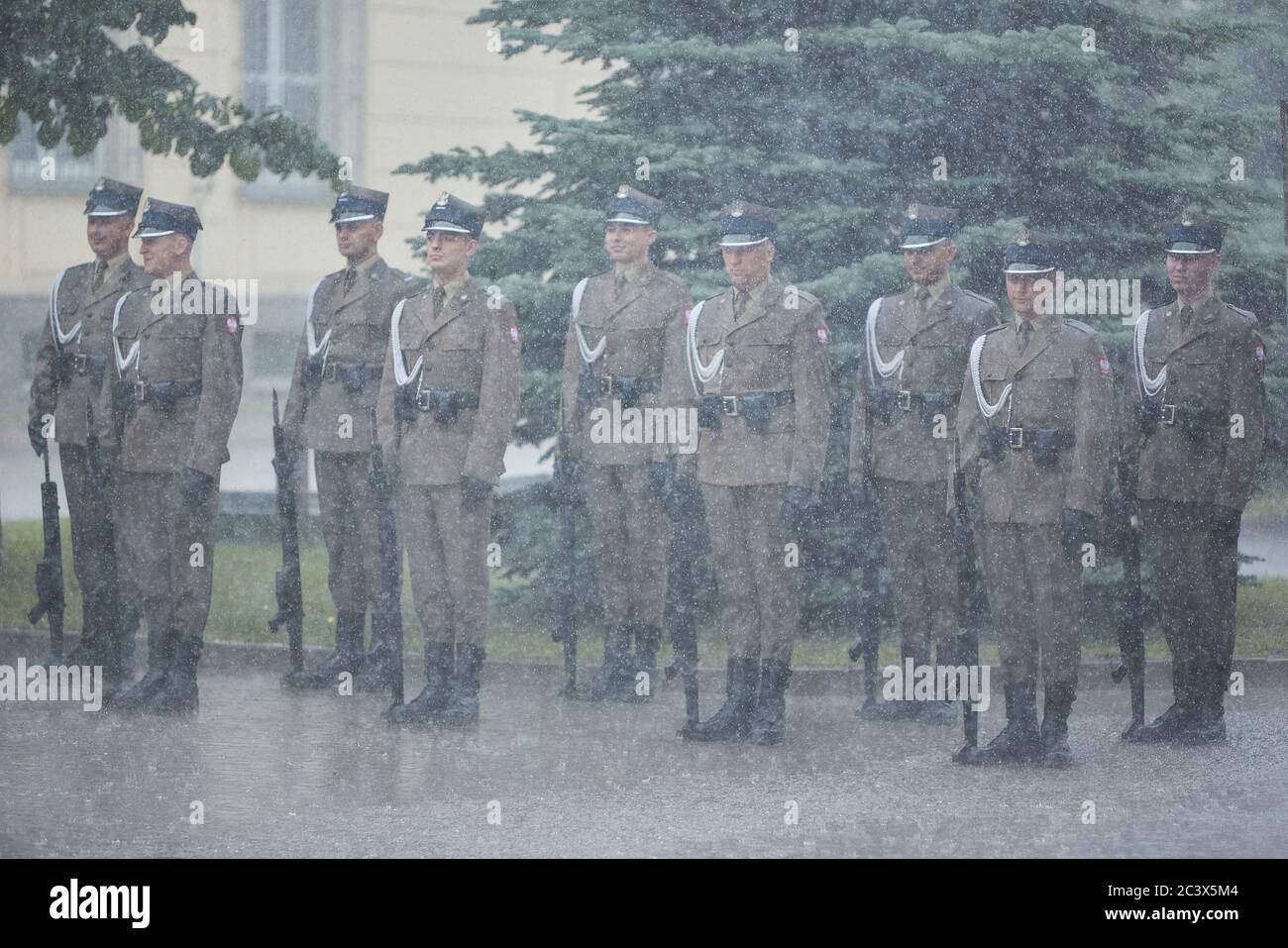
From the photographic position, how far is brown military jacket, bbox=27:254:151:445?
10.8 m

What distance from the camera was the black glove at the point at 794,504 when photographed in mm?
9656

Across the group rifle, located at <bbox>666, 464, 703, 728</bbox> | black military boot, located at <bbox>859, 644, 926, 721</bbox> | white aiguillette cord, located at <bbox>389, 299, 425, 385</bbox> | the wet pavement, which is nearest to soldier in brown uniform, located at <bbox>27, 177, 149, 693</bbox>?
the wet pavement

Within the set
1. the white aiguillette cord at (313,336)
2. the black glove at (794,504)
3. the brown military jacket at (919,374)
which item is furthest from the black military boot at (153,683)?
the brown military jacket at (919,374)

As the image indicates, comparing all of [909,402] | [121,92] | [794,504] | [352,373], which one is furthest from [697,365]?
[121,92]

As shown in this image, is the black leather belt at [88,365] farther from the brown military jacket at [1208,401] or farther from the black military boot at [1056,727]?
the brown military jacket at [1208,401]

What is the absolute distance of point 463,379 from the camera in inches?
397

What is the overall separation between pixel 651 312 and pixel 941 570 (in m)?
1.93

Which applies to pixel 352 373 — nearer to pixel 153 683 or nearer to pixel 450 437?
pixel 450 437

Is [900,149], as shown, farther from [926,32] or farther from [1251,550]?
[1251,550]

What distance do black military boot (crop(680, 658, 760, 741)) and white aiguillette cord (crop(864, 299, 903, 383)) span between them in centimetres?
159

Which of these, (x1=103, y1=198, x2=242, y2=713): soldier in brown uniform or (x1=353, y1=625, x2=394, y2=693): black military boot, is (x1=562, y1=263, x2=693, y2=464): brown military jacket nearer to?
(x1=353, y1=625, x2=394, y2=693): black military boot

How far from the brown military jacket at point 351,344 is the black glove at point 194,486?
82 centimetres

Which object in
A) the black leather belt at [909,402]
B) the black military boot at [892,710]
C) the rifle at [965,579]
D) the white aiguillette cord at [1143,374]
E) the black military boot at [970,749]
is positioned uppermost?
the white aiguillette cord at [1143,374]

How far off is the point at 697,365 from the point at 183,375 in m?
2.52
